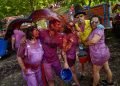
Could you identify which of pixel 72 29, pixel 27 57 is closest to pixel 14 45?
pixel 72 29

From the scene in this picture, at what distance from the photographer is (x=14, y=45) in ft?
28.4

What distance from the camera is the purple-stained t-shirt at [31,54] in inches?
228

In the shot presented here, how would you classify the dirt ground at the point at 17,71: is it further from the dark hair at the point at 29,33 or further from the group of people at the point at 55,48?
the dark hair at the point at 29,33

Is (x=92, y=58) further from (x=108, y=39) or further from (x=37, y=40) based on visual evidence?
(x=108, y=39)

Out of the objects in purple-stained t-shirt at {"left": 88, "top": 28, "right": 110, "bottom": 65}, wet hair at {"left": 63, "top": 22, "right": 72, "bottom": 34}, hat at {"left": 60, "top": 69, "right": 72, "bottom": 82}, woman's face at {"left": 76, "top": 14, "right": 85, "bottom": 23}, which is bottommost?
Result: hat at {"left": 60, "top": 69, "right": 72, "bottom": 82}

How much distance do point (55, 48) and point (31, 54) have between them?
0.67 meters

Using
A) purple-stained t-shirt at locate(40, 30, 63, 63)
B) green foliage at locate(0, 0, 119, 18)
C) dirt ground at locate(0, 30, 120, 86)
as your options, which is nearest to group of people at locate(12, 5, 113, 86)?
purple-stained t-shirt at locate(40, 30, 63, 63)

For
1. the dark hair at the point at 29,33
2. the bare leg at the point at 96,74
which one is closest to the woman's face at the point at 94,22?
the bare leg at the point at 96,74

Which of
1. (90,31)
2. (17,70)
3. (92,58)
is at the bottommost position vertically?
(17,70)

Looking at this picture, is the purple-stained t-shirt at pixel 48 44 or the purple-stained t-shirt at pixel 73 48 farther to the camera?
the purple-stained t-shirt at pixel 73 48

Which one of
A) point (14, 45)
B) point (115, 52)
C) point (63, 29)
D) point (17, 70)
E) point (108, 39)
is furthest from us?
point (108, 39)

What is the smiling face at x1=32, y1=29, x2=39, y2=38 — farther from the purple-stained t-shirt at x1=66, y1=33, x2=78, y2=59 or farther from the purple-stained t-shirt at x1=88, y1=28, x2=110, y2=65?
the purple-stained t-shirt at x1=88, y1=28, x2=110, y2=65

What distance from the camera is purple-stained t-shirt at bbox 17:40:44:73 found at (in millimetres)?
5781

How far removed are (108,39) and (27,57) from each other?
8.01 metres
